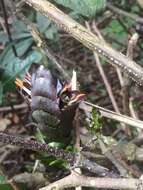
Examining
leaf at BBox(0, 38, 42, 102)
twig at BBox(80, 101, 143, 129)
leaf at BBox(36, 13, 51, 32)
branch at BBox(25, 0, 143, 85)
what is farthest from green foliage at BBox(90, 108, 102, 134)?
leaf at BBox(36, 13, 51, 32)

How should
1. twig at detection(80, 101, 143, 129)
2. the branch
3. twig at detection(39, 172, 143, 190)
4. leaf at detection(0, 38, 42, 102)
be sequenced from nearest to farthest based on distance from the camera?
1. the branch
2. twig at detection(39, 172, 143, 190)
3. twig at detection(80, 101, 143, 129)
4. leaf at detection(0, 38, 42, 102)

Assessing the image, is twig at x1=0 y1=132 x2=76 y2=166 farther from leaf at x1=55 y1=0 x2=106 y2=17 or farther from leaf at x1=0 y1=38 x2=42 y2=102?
leaf at x1=0 y1=38 x2=42 y2=102

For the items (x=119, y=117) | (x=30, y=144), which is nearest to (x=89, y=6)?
(x=119, y=117)

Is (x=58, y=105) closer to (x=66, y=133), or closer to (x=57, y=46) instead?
(x=66, y=133)

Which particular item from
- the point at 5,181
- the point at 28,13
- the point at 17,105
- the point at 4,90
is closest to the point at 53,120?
the point at 5,181

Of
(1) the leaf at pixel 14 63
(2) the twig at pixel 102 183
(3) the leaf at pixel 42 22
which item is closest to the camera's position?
(2) the twig at pixel 102 183

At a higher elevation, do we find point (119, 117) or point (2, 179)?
point (119, 117)

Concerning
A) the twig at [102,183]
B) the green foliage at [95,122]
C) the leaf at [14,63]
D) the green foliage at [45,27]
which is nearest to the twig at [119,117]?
the green foliage at [95,122]

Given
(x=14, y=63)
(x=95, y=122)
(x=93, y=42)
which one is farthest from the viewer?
(x=14, y=63)

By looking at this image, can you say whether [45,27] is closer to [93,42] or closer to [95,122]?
[95,122]

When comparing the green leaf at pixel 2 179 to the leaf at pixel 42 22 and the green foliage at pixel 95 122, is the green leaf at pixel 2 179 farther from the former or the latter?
the leaf at pixel 42 22
